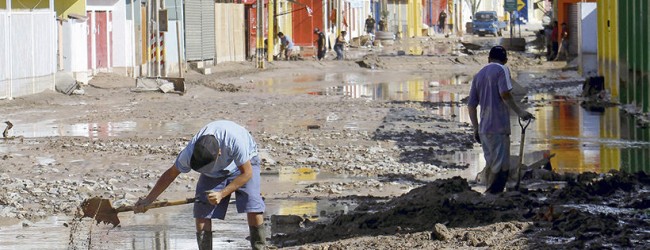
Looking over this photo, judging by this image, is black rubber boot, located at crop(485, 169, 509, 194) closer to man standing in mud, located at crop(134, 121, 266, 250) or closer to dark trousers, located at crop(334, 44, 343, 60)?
man standing in mud, located at crop(134, 121, 266, 250)

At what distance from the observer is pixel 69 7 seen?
34156 millimetres

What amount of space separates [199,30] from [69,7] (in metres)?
10.4

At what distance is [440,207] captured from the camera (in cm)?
1105

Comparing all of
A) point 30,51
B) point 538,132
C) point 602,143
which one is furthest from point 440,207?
point 30,51

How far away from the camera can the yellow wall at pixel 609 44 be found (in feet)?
96.5

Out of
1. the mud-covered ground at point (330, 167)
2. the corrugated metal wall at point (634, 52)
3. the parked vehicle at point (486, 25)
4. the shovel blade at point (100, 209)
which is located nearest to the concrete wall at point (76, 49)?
the mud-covered ground at point (330, 167)

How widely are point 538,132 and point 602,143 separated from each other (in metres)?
2.11

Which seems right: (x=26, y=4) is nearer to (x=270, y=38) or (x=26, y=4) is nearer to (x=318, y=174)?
(x=318, y=174)

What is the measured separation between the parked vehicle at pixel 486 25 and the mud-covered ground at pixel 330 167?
49.0m

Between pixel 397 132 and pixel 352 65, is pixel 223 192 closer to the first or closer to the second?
pixel 397 132

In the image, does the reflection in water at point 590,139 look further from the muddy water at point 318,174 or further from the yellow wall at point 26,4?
the yellow wall at point 26,4

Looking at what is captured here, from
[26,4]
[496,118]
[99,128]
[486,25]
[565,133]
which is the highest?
[486,25]

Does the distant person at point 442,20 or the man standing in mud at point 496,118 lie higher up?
the distant person at point 442,20

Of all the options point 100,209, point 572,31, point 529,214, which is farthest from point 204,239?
point 572,31
